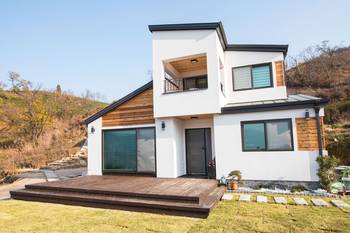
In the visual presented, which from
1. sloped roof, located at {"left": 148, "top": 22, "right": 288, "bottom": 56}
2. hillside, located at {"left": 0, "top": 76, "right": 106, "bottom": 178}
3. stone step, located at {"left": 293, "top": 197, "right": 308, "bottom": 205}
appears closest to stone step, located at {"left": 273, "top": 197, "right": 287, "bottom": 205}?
stone step, located at {"left": 293, "top": 197, "right": 308, "bottom": 205}

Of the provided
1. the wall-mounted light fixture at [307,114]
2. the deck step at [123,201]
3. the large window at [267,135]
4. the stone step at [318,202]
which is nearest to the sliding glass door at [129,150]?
the deck step at [123,201]

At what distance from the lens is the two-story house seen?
24.7ft

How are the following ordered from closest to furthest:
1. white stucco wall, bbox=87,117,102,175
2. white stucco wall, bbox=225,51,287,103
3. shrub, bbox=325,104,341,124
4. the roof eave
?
the roof eave → white stucco wall, bbox=225,51,287,103 → white stucco wall, bbox=87,117,102,175 → shrub, bbox=325,104,341,124

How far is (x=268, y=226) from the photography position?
4.21 metres

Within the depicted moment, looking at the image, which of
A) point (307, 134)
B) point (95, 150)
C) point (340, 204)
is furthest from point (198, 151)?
point (340, 204)

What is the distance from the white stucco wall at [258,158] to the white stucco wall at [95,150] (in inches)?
216

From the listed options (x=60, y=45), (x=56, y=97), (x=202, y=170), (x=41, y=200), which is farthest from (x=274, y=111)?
(x=56, y=97)

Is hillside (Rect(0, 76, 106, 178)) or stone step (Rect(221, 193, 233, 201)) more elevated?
hillside (Rect(0, 76, 106, 178))

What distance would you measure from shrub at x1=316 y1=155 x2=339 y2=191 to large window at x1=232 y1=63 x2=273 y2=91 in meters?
3.89

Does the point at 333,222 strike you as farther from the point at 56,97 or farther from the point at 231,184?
the point at 56,97

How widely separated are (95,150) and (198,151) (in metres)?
4.87

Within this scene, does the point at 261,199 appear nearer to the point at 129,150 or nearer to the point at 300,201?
the point at 300,201

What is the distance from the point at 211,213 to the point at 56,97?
2075 centimetres

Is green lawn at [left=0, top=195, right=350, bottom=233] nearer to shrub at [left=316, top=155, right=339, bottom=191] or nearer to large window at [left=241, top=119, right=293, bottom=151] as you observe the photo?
shrub at [left=316, top=155, right=339, bottom=191]
